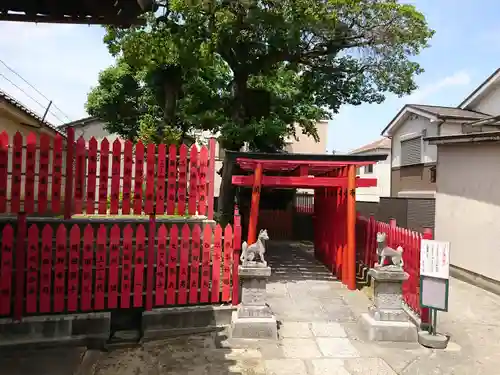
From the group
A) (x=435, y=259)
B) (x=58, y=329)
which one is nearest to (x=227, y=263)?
(x=58, y=329)

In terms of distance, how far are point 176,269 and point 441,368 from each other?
14.1ft

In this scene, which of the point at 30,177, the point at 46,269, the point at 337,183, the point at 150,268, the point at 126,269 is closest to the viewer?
the point at 46,269

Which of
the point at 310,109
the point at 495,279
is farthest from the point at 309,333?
the point at 310,109

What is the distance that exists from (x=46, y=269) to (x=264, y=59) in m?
9.62

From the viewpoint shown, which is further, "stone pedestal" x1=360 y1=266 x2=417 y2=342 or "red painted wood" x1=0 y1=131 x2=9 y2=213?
"stone pedestal" x1=360 y1=266 x2=417 y2=342

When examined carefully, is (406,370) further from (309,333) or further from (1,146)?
(1,146)

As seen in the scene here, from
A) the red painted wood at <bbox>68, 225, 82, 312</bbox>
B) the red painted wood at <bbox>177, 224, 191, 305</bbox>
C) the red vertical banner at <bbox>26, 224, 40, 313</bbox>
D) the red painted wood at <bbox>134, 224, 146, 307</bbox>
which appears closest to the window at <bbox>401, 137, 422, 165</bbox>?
the red painted wood at <bbox>177, 224, 191, 305</bbox>

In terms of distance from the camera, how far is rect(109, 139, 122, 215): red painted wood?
6770 mm

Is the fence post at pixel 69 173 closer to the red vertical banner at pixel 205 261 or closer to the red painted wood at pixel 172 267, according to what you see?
the red painted wood at pixel 172 267

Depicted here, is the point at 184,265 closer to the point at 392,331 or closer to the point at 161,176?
the point at 161,176

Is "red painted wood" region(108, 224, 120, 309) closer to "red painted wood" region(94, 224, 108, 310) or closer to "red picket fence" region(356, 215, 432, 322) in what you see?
"red painted wood" region(94, 224, 108, 310)

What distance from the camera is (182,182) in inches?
278

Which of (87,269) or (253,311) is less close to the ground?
(87,269)

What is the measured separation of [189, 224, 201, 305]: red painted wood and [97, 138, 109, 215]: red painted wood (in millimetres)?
1624
